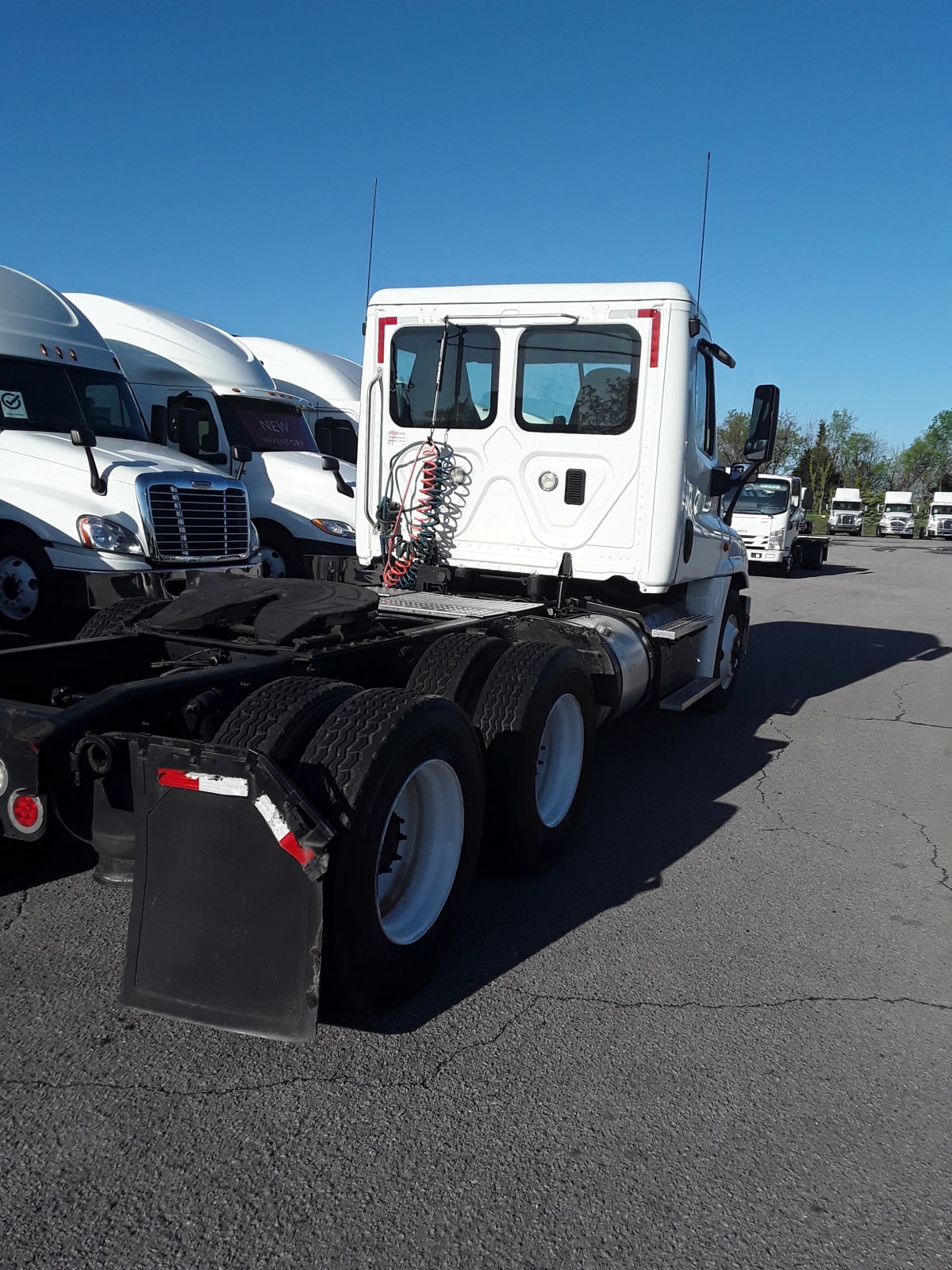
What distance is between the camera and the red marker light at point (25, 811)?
3070 mm

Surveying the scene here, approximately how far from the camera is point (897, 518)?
57.5 m

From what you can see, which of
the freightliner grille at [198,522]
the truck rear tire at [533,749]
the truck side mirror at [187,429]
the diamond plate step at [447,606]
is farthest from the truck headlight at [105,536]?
the truck rear tire at [533,749]

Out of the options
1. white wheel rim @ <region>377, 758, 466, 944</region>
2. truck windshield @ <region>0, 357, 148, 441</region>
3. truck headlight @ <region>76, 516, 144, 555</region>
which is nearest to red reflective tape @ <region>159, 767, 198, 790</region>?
white wheel rim @ <region>377, 758, 466, 944</region>

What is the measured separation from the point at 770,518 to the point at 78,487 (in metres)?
16.7

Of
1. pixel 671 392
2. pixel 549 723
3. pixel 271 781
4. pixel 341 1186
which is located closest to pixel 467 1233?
pixel 341 1186

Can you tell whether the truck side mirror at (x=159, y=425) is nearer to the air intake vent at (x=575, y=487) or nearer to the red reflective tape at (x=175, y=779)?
the air intake vent at (x=575, y=487)

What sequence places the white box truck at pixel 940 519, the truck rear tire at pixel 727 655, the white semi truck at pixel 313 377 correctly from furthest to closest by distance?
the white box truck at pixel 940 519
the white semi truck at pixel 313 377
the truck rear tire at pixel 727 655

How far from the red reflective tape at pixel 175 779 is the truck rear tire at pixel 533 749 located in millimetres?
1646

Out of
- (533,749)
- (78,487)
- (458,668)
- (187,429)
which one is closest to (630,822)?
(533,749)

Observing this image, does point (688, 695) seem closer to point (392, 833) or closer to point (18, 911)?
point (392, 833)

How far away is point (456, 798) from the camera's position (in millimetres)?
3807

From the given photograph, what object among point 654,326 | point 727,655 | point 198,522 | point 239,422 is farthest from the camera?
point 239,422

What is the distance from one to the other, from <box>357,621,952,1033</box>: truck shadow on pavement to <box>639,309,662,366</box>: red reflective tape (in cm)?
256

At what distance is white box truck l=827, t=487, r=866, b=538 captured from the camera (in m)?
55.6
